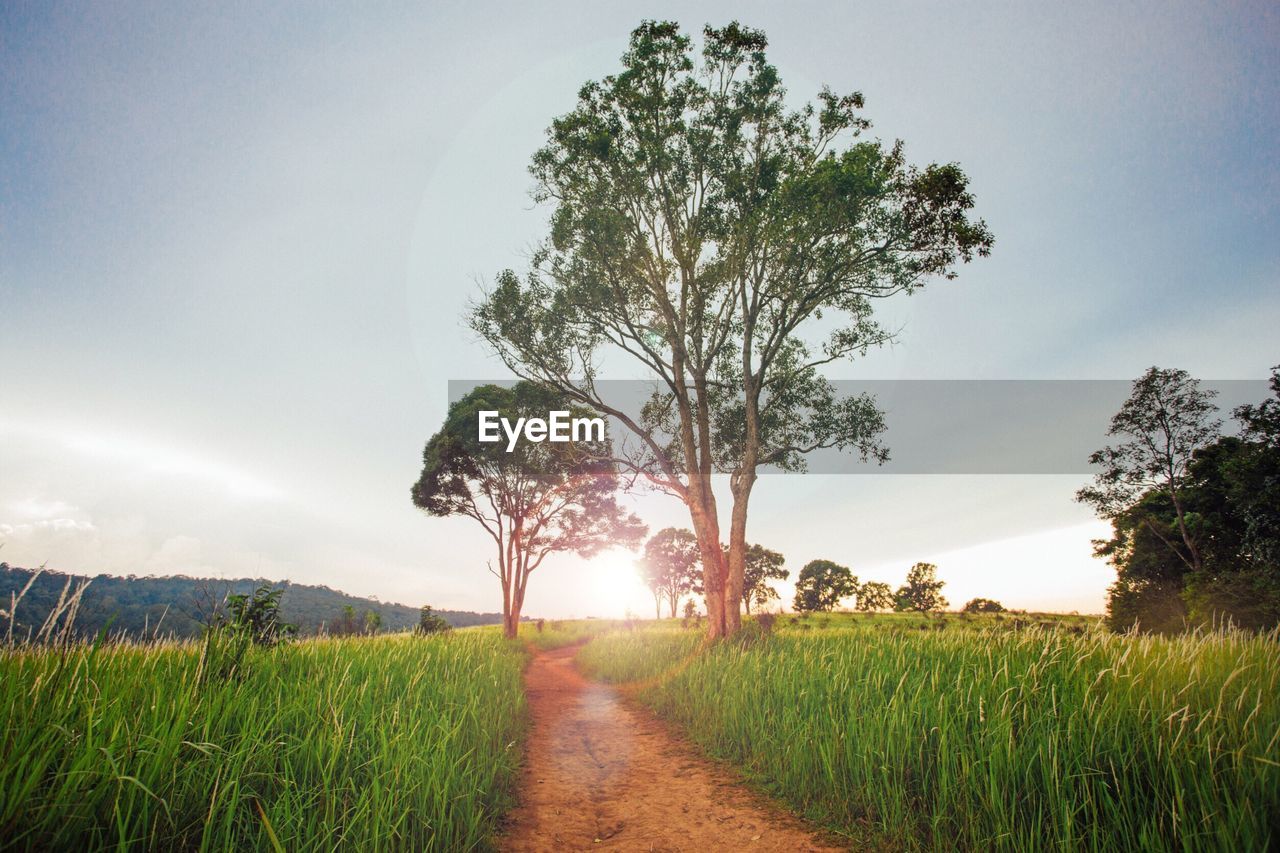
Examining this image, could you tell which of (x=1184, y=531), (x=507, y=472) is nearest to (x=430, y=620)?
(x=507, y=472)

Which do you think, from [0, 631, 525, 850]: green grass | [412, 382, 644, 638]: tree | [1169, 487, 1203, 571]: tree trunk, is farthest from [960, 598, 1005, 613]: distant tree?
[0, 631, 525, 850]: green grass

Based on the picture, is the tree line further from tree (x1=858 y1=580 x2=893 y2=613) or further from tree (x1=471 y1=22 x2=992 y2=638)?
tree (x1=858 y1=580 x2=893 y2=613)

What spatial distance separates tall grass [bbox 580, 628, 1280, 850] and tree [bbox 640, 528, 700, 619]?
5345 cm

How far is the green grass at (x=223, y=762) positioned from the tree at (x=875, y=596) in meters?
66.6

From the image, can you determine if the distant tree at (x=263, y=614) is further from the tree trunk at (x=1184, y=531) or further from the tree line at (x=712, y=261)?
the tree trunk at (x=1184, y=531)

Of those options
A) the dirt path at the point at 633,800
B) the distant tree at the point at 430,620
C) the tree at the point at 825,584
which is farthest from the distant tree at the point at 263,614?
the tree at the point at 825,584

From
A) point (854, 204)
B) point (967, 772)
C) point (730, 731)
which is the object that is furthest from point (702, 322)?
point (967, 772)

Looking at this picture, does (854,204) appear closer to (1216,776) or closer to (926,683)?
(926,683)

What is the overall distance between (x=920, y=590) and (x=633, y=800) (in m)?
68.7

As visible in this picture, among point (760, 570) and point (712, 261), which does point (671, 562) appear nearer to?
point (760, 570)

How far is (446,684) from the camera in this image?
7.14 m

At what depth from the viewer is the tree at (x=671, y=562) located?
60.7 metres

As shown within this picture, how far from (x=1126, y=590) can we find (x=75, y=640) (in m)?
37.2

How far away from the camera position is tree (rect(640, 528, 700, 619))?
60.7 meters
